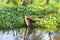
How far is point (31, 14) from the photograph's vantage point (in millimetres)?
2873

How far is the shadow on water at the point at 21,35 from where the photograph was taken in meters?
2.71

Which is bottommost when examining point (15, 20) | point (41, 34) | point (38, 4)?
point (41, 34)

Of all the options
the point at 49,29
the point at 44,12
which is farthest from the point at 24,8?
the point at 49,29

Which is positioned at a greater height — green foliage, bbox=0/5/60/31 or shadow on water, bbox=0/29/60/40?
green foliage, bbox=0/5/60/31

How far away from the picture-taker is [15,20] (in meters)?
2.82

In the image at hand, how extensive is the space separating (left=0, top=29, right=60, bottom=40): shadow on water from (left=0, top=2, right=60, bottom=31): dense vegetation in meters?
0.09

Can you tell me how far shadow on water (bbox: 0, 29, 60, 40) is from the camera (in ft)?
8.89

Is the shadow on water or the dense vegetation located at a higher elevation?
the dense vegetation

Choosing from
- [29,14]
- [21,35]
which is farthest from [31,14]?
[21,35]

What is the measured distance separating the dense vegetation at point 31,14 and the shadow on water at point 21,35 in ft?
0.28

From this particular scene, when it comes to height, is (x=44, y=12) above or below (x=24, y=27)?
above

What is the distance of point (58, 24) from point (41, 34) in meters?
0.33

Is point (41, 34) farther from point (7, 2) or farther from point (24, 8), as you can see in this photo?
point (7, 2)

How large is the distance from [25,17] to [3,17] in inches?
13.3
